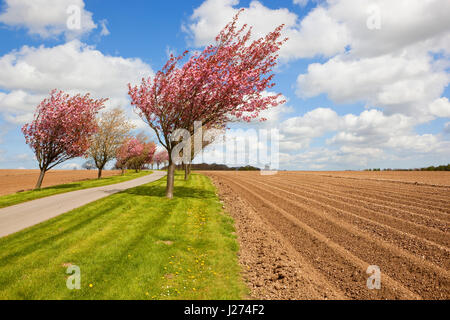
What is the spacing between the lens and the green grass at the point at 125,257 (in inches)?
243

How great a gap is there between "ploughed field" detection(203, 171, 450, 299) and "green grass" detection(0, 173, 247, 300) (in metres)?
1.17

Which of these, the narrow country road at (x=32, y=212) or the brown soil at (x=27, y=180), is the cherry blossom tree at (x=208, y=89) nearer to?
the narrow country road at (x=32, y=212)


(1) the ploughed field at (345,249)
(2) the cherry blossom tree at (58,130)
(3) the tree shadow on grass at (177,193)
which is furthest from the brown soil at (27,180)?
(1) the ploughed field at (345,249)

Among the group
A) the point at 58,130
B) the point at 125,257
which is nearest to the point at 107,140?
the point at 58,130

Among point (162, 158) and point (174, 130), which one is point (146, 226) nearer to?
point (174, 130)

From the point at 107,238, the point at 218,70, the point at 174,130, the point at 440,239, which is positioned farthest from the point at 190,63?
the point at 440,239

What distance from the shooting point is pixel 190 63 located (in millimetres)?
16375

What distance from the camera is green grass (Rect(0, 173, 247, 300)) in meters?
6.16

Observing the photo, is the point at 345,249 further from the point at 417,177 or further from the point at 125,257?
the point at 417,177

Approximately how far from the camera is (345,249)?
30.5 ft

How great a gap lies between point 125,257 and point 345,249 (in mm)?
8242

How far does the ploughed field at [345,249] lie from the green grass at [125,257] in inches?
46.1

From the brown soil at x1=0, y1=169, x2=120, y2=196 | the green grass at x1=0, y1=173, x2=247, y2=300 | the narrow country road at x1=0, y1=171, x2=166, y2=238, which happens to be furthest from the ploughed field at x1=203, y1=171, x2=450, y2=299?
the brown soil at x1=0, y1=169, x2=120, y2=196

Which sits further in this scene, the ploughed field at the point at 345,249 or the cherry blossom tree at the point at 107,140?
the cherry blossom tree at the point at 107,140
